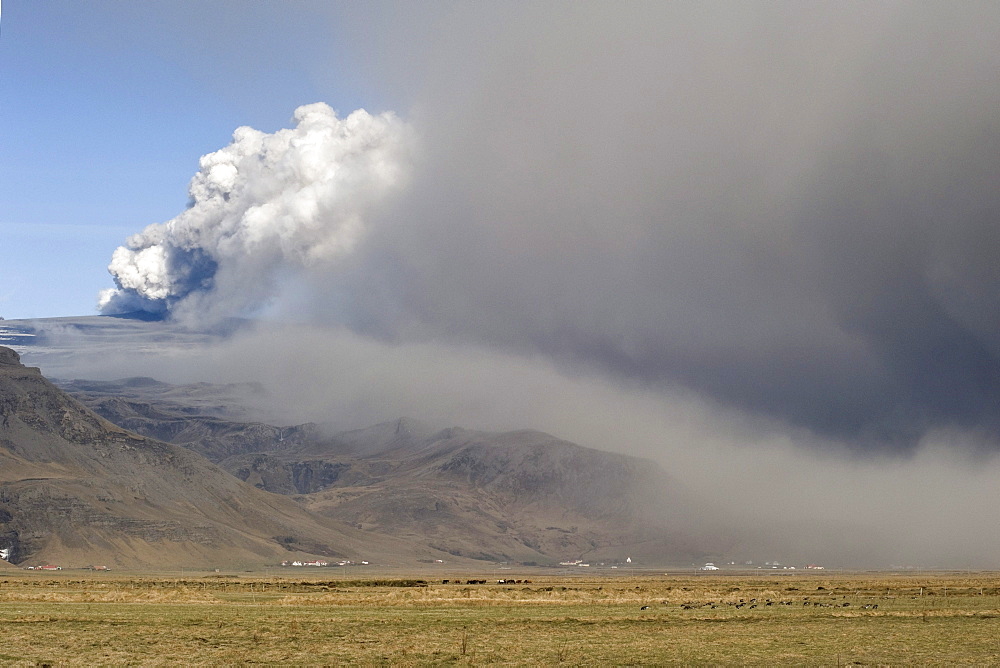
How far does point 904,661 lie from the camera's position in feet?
208

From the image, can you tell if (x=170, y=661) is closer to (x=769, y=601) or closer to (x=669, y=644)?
(x=669, y=644)

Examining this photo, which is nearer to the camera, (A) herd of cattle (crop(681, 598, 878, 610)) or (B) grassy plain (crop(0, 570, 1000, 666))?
(B) grassy plain (crop(0, 570, 1000, 666))

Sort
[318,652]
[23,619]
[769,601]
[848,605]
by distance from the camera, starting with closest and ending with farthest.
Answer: [318,652] < [23,619] < [848,605] < [769,601]

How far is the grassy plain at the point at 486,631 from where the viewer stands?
64.9 meters

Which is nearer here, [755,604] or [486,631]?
[486,631]

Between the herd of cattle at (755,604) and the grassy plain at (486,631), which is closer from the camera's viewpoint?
the grassy plain at (486,631)

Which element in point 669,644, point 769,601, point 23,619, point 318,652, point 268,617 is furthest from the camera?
point 769,601

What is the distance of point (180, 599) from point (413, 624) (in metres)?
42.6

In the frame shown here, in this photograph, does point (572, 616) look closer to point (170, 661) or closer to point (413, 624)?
point (413, 624)

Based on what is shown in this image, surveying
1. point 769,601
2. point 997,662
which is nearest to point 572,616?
point 769,601

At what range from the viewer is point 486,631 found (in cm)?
8100

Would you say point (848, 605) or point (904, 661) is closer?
point (904, 661)

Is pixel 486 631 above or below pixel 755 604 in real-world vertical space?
below

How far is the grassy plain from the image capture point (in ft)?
213
